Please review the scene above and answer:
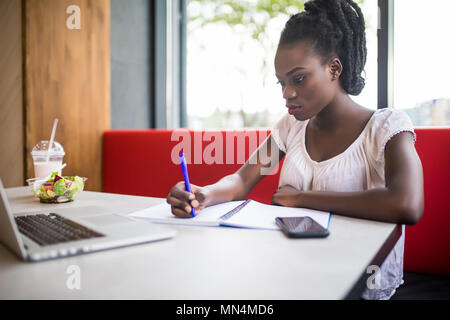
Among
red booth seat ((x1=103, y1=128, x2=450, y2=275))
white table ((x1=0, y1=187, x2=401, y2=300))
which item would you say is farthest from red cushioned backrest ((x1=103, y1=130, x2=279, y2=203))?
white table ((x1=0, y1=187, x2=401, y2=300))

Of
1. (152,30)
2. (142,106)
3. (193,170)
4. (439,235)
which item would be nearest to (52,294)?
(439,235)

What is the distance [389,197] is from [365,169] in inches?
11.2

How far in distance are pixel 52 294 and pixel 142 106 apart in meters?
2.57

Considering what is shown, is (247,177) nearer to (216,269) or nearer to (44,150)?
(216,269)

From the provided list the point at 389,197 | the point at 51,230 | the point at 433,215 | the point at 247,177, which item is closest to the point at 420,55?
the point at 433,215

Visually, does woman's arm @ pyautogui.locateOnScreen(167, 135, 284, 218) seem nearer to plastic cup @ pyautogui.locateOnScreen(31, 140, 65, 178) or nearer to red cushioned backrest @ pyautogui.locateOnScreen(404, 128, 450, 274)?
red cushioned backrest @ pyautogui.locateOnScreen(404, 128, 450, 274)

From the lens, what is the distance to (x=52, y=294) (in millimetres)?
417

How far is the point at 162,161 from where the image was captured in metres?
2.00

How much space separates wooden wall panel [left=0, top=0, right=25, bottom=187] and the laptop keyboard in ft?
4.43

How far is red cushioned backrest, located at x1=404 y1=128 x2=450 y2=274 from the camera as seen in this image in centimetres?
126

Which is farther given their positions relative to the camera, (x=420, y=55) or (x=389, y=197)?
(x=420, y=55)

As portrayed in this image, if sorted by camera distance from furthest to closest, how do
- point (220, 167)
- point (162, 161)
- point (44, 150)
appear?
1. point (162, 161)
2. point (220, 167)
3. point (44, 150)

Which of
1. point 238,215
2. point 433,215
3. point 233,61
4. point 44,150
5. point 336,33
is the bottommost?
point 433,215

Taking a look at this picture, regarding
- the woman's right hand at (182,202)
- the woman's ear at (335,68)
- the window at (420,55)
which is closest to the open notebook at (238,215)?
the woman's right hand at (182,202)
